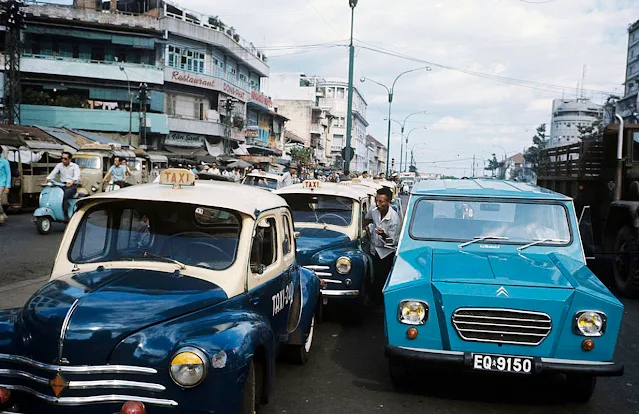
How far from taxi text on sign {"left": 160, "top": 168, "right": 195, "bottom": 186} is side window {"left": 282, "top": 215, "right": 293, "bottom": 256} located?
1.06m

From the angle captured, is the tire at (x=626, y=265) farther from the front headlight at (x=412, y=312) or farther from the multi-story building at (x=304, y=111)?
the multi-story building at (x=304, y=111)

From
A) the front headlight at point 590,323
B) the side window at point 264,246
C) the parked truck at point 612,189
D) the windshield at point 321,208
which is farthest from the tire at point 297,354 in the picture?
the parked truck at point 612,189

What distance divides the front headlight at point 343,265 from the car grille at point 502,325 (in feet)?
8.68

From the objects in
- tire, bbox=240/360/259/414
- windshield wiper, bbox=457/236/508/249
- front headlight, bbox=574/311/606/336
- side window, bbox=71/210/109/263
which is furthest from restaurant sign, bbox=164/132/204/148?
tire, bbox=240/360/259/414

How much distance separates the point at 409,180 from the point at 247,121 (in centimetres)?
1685

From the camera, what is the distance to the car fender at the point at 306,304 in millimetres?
5547

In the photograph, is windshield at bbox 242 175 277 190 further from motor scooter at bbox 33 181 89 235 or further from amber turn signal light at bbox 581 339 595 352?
amber turn signal light at bbox 581 339 595 352

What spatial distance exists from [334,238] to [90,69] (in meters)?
43.0

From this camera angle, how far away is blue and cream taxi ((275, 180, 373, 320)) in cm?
722

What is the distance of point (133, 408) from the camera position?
10.1 feet

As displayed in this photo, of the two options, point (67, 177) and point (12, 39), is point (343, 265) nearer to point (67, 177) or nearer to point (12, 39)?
point (67, 177)

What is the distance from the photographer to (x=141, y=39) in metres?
47.4

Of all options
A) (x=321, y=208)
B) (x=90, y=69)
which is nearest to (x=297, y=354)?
(x=321, y=208)

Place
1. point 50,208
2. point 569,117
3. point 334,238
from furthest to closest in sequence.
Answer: point 569,117, point 50,208, point 334,238
